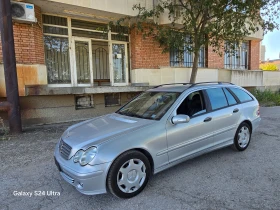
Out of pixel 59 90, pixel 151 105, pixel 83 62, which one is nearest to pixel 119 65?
pixel 83 62

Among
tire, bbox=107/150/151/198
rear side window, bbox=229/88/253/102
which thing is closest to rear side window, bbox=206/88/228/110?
rear side window, bbox=229/88/253/102

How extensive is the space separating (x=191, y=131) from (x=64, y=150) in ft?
6.51

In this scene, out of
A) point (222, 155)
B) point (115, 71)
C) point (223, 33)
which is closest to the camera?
point (222, 155)

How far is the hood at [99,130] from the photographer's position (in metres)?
2.65

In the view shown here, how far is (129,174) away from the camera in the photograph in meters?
2.67

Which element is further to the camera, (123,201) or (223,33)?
(223,33)

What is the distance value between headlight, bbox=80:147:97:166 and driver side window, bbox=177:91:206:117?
152 cm

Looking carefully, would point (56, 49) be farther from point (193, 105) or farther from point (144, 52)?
point (193, 105)

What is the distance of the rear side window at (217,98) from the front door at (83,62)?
536cm

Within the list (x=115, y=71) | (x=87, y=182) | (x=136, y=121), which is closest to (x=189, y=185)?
(x=136, y=121)

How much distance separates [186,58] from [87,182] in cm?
850

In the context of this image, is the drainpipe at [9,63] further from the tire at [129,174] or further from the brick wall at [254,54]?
the brick wall at [254,54]

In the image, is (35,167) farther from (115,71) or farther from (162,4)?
(162,4)

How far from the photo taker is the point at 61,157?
282 centimetres
